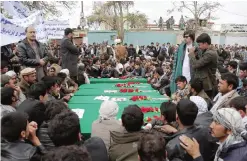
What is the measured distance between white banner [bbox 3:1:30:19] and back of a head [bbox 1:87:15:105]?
3.19 m

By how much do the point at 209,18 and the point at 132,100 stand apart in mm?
23376

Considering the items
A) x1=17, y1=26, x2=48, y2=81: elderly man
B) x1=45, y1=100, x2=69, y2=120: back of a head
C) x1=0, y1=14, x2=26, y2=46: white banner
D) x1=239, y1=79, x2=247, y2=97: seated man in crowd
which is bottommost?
x1=239, y1=79, x2=247, y2=97: seated man in crowd

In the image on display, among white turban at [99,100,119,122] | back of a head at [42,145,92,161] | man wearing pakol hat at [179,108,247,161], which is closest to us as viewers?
back of a head at [42,145,92,161]

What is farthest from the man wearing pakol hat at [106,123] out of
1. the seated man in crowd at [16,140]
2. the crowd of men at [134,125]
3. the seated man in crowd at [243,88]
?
the seated man in crowd at [243,88]

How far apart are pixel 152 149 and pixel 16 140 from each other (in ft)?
3.38

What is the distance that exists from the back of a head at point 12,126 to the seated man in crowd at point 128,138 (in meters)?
0.82

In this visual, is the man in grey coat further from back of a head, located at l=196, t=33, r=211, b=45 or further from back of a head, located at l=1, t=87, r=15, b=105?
back of a head, located at l=1, t=87, r=15, b=105

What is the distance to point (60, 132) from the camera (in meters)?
2.18

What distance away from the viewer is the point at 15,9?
621 centimetres

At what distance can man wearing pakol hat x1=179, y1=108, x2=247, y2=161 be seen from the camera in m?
2.16

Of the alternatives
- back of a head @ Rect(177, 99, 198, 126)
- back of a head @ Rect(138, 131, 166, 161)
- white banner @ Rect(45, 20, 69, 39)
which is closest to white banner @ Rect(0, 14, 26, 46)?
back of a head @ Rect(177, 99, 198, 126)

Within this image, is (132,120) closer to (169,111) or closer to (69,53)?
(169,111)

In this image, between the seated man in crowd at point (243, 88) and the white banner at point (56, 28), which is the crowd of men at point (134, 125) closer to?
the seated man in crowd at point (243, 88)

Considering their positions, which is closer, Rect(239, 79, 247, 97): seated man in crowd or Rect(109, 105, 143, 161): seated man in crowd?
Rect(109, 105, 143, 161): seated man in crowd
